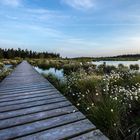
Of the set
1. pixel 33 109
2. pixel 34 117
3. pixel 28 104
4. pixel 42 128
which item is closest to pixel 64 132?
pixel 42 128

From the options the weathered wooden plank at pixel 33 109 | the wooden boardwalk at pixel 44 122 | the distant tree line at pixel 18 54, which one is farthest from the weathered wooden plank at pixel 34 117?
the distant tree line at pixel 18 54

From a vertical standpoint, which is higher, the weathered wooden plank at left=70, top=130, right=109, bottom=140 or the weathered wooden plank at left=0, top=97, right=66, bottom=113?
the weathered wooden plank at left=70, top=130, right=109, bottom=140

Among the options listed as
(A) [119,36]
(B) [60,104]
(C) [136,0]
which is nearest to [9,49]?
(A) [119,36]

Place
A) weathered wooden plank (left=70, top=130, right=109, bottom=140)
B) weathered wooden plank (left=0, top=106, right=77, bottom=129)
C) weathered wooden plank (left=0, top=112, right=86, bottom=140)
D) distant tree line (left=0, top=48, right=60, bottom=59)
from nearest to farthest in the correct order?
weathered wooden plank (left=70, top=130, right=109, bottom=140), weathered wooden plank (left=0, top=112, right=86, bottom=140), weathered wooden plank (left=0, top=106, right=77, bottom=129), distant tree line (left=0, top=48, right=60, bottom=59)

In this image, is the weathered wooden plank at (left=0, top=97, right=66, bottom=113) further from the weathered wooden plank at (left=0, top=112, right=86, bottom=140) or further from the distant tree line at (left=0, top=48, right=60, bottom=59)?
the distant tree line at (left=0, top=48, right=60, bottom=59)

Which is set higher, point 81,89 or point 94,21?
point 94,21

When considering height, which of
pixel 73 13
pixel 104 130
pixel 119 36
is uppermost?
pixel 73 13

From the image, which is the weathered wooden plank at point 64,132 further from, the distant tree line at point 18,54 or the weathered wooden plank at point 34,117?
the distant tree line at point 18,54

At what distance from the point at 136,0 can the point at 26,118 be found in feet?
34.0

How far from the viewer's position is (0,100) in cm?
539

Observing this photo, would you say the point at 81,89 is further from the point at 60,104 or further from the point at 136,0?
the point at 136,0

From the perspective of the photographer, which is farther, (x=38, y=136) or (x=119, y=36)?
(x=119, y=36)

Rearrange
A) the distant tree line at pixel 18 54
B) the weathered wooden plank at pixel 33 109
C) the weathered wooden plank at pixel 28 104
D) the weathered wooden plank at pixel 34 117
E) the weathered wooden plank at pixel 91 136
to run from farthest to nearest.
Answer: the distant tree line at pixel 18 54
the weathered wooden plank at pixel 28 104
the weathered wooden plank at pixel 33 109
the weathered wooden plank at pixel 34 117
the weathered wooden plank at pixel 91 136

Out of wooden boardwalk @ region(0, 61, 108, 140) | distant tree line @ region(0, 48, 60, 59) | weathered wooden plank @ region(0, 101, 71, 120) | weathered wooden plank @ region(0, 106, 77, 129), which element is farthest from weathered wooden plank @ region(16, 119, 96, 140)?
distant tree line @ region(0, 48, 60, 59)
